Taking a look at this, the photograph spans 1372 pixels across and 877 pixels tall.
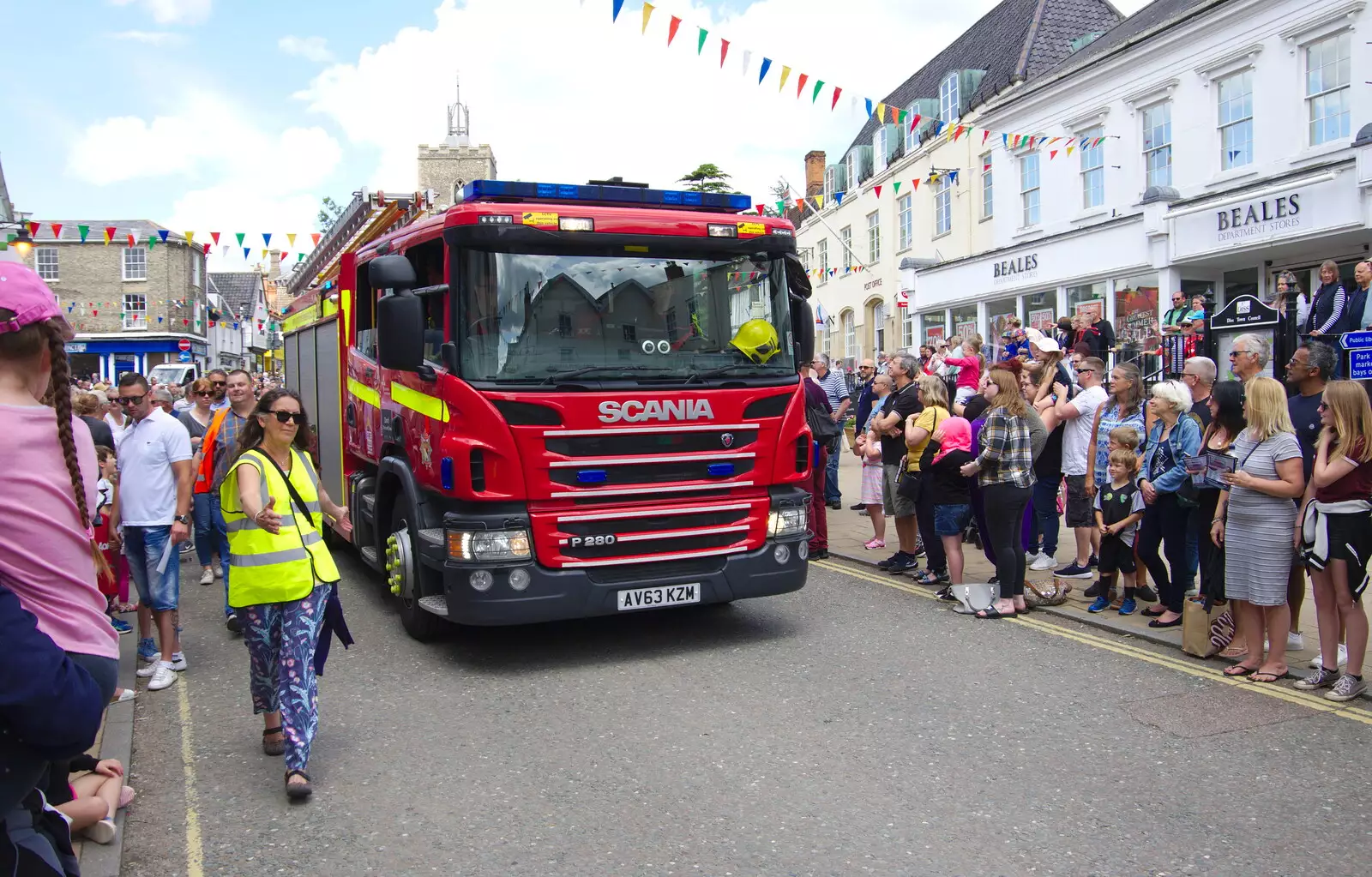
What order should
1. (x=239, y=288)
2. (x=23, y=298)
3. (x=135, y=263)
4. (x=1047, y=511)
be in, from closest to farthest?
(x=23, y=298) → (x=1047, y=511) → (x=135, y=263) → (x=239, y=288)

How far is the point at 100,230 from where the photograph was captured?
5053 cm

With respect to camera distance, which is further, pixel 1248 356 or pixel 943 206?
pixel 943 206

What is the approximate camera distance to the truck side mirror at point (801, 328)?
7.10 meters

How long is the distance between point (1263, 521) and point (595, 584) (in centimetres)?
399

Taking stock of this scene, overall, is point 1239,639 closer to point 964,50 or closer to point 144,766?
point 144,766

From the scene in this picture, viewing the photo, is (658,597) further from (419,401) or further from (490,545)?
(419,401)

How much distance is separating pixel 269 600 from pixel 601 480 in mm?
2233

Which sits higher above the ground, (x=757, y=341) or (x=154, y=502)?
(x=757, y=341)

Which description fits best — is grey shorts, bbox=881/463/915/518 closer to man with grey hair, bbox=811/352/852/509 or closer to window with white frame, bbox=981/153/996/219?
man with grey hair, bbox=811/352/852/509

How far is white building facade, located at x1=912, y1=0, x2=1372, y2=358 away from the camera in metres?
14.9

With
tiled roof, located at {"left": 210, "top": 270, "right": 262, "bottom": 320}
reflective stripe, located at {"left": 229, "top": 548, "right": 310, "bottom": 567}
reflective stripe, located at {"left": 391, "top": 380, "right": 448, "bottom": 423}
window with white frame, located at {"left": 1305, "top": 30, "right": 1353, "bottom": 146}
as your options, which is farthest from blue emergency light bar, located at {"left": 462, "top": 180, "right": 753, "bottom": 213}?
tiled roof, located at {"left": 210, "top": 270, "right": 262, "bottom": 320}

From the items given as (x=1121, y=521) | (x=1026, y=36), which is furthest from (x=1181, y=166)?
(x=1121, y=521)

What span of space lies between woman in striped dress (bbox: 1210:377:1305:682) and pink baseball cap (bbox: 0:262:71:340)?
5.92m

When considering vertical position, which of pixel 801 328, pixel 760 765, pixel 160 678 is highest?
pixel 801 328
